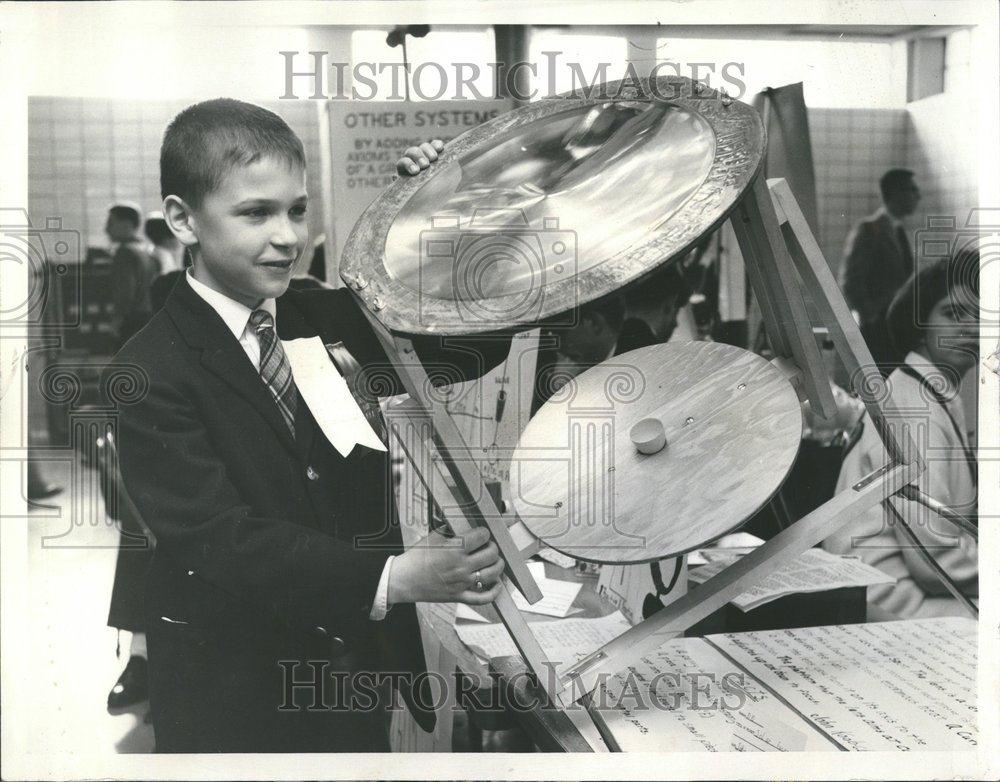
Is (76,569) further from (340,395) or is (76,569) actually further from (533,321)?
(533,321)

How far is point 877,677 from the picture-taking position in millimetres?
1827

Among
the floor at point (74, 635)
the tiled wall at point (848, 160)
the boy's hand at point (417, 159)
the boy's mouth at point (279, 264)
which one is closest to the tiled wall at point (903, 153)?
the tiled wall at point (848, 160)

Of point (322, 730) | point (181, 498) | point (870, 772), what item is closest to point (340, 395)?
point (181, 498)

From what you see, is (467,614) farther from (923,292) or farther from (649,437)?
(923,292)

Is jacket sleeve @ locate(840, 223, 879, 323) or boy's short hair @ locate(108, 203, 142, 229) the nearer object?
boy's short hair @ locate(108, 203, 142, 229)

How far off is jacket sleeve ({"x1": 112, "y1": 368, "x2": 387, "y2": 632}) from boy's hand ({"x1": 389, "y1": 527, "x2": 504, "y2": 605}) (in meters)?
0.06

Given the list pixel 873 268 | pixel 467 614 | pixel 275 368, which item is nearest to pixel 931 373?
pixel 873 268

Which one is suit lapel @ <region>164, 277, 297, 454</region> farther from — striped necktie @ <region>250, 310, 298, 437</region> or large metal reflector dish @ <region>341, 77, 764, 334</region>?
large metal reflector dish @ <region>341, 77, 764, 334</region>

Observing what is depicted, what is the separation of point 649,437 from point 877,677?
2.36ft

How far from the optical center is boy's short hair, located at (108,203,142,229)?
6.10 feet

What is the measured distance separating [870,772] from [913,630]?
381 mm

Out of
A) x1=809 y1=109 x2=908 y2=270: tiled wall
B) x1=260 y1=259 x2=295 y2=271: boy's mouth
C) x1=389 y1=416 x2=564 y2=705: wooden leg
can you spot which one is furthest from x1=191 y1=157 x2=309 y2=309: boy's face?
x1=809 y1=109 x2=908 y2=270: tiled wall

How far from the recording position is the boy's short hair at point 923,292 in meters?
1.98

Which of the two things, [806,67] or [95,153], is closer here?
[95,153]
